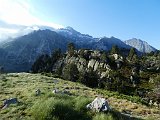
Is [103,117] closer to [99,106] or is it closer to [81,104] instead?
[99,106]

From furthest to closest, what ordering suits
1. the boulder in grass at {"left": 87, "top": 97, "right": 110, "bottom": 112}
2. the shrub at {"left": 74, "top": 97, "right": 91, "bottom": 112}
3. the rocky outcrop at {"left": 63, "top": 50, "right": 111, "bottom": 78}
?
the rocky outcrop at {"left": 63, "top": 50, "right": 111, "bottom": 78} → the shrub at {"left": 74, "top": 97, "right": 91, "bottom": 112} → the boulder in grass at {"left": 87, "top": 97, "right": 110, "bottom": 112}

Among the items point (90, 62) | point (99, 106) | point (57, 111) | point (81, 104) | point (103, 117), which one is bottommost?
point (57, 111)

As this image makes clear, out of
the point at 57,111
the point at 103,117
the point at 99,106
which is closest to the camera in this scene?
the point at 103,117

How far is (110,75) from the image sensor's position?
399ft

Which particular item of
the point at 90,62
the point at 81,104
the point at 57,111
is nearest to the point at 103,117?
the point at 57,111

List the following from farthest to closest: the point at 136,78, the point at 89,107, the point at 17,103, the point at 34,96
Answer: the point at 136,78 < the point at 34,96 < the point at 17,103 < the point at 89,107

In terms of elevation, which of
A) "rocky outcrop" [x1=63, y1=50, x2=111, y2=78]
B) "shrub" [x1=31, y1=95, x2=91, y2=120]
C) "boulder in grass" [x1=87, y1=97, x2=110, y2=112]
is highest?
"rocky outcrop" [x1=63, y1=50, x2=111, y2=78]

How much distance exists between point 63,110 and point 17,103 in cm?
538

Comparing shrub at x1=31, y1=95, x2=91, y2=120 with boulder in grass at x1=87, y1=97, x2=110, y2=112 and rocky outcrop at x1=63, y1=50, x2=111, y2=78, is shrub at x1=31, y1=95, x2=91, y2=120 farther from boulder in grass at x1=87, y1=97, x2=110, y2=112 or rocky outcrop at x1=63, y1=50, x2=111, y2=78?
rocky outcrop at x1=63, y1=50, x2=111, y2=78

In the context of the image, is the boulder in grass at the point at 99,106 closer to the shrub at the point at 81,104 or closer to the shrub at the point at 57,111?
the shrub at the point at 81,104

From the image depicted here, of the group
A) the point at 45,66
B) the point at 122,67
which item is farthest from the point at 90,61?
the point at 45,66

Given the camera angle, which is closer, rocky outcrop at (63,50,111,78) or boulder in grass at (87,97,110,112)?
boulder in grass at (87,97,110,112)

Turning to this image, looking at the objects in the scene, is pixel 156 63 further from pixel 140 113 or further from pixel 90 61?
pixel 140 113

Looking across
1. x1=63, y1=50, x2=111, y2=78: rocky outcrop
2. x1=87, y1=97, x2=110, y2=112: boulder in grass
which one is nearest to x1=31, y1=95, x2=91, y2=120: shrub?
x1=87, y1=97, x2=110, y2=112: boulder in grass
